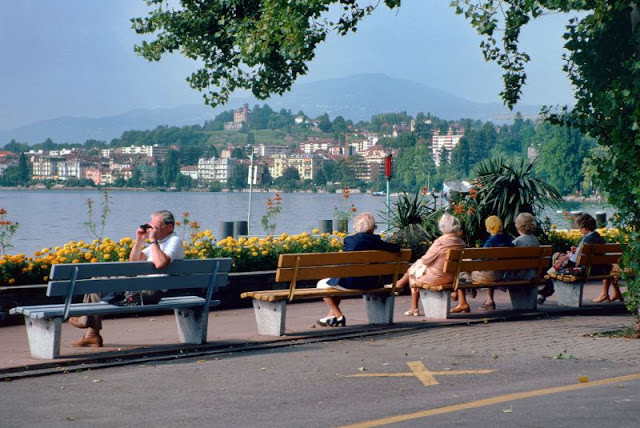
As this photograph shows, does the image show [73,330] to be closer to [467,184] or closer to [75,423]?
[75,423]

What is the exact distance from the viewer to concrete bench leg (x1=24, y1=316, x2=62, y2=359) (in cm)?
944

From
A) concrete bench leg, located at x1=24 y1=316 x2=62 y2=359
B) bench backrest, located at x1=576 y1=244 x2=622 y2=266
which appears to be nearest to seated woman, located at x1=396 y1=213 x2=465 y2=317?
bench backrest, located at x1=576 y1=244 x2=622 y2=266

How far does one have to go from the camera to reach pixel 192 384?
8430mm

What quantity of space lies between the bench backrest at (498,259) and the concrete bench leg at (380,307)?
89cm

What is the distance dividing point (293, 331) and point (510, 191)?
28.2ft

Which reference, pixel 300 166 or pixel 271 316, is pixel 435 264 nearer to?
pixel 271 316

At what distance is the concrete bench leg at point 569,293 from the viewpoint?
14195 mm

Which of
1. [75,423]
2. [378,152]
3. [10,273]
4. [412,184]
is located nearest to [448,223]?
[10,273]

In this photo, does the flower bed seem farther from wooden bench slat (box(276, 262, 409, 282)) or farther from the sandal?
wooden bench slat (box(276, 262, 409, 282))

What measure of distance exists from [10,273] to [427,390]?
21.7 ft

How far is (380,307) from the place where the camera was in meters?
12.1

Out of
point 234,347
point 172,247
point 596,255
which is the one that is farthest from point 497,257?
point 172,247

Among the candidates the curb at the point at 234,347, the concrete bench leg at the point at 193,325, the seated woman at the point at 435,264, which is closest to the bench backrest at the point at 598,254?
the curb at the point at 234,347

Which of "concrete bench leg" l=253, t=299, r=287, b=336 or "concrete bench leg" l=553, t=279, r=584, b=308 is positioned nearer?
"concrete bench leg" l=253, t=299, r=287, b=336
